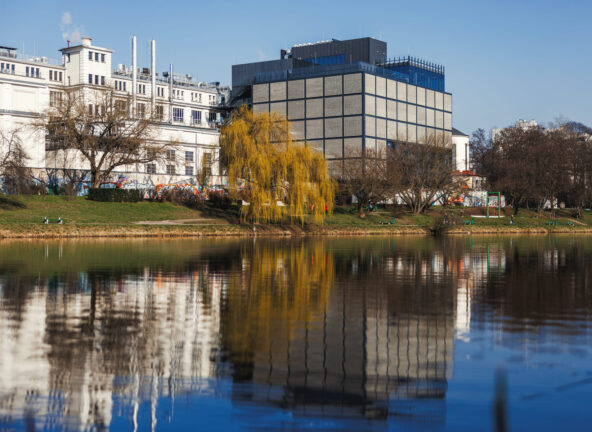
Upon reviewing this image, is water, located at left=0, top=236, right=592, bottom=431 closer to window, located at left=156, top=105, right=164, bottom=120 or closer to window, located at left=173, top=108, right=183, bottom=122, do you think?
window, located at left=156, top=105, right=164, bottom=120

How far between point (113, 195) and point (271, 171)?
17.0 meters

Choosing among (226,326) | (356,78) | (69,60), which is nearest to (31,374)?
(226,326)

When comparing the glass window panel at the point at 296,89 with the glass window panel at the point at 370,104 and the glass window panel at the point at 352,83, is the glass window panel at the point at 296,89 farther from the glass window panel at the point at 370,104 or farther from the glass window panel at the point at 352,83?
the glass window panel at the point at 370,104

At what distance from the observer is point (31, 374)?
8664mm

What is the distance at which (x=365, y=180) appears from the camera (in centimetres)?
7700

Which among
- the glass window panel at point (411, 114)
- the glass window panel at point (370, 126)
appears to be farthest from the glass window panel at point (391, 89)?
the glass window panel at point (370, 126)

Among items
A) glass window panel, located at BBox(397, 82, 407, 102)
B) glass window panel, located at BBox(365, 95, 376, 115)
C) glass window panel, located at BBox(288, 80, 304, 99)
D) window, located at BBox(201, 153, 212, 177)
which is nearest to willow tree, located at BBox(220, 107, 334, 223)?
window, located at BBox(201, 153, 212, 177)

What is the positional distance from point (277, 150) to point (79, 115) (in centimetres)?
2029

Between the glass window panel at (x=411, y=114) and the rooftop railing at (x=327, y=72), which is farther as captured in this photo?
the glass window panel at (x=411, y=114)

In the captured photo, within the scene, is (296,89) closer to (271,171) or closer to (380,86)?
(380,86)

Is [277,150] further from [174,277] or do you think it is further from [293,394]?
[293,394]

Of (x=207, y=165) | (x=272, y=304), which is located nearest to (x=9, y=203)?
(x=207, y=165)

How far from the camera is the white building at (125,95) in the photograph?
8181 cm

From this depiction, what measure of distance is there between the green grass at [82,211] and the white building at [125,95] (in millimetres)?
5893
